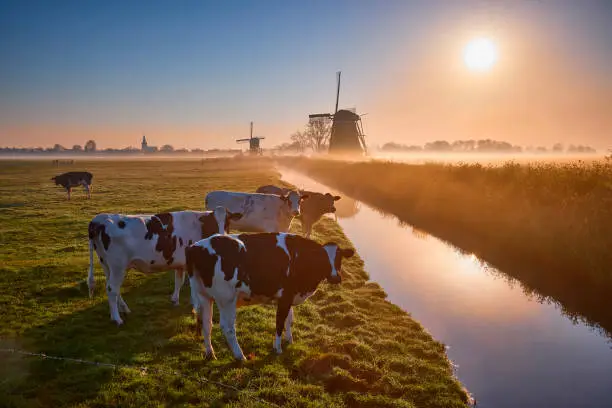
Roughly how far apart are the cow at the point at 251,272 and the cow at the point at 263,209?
7.12 m

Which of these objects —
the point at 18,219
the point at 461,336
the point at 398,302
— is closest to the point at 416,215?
the point at 398,302

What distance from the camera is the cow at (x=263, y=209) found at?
46.4 ft

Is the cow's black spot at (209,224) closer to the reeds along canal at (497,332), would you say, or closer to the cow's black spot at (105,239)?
the cow's black spot at (105,239)

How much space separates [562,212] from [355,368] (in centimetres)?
1249

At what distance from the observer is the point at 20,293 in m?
9.17

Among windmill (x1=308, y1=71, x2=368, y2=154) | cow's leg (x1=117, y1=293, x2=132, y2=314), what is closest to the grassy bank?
cow's leg (x1=117, y1=293, x2=132, y2=314)

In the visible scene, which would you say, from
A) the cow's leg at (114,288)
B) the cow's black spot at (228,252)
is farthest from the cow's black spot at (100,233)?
the cow's black spot at (228,252)

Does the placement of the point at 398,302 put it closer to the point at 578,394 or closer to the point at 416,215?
the point at 578,394

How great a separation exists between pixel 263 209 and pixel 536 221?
38.3 feet

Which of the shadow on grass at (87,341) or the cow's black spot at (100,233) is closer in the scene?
the shadow on grass at (87,341)

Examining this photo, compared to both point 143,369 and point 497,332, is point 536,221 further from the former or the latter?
point 143,369

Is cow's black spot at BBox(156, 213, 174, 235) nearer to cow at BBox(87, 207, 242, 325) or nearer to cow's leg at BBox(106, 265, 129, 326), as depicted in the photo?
cow at BBox(87, 207, 242, 325)

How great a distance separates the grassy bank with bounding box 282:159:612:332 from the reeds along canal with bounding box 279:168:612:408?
109 cm

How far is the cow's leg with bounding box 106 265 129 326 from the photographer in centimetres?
766
